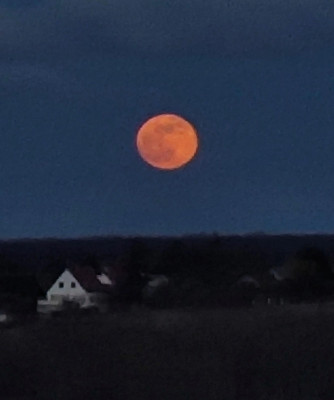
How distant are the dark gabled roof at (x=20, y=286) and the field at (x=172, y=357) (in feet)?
10.9

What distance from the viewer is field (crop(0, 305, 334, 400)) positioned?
13133 mm

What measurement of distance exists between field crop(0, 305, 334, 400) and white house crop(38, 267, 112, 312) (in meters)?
1.66

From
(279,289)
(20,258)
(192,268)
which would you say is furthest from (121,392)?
(20,258)

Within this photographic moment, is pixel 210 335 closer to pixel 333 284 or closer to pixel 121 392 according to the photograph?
pixel 121 392

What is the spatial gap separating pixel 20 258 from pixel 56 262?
118 cm

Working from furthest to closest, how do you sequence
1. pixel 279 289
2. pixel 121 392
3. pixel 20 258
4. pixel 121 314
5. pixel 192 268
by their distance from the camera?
pixel 20 258, pixel 192 268, pixel 279 289, pixel 121 314, pixel 121 392

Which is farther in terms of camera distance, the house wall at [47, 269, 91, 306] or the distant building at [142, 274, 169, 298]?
the distant building at [142, 274, 169, 298]

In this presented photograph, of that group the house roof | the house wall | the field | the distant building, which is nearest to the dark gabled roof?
the house wall

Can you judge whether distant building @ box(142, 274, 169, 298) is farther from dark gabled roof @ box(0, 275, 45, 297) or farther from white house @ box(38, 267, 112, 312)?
dark gabled roof @ box(0, 275, 45, 297)

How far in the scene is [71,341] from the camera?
13758 mm

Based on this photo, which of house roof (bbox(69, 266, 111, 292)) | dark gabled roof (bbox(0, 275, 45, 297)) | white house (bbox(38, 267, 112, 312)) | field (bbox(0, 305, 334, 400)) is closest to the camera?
field (bbox(0, 305, 334, 400))

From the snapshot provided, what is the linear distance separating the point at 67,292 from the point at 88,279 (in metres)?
1.65

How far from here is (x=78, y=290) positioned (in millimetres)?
17906

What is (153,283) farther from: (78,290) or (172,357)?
(172,357)
